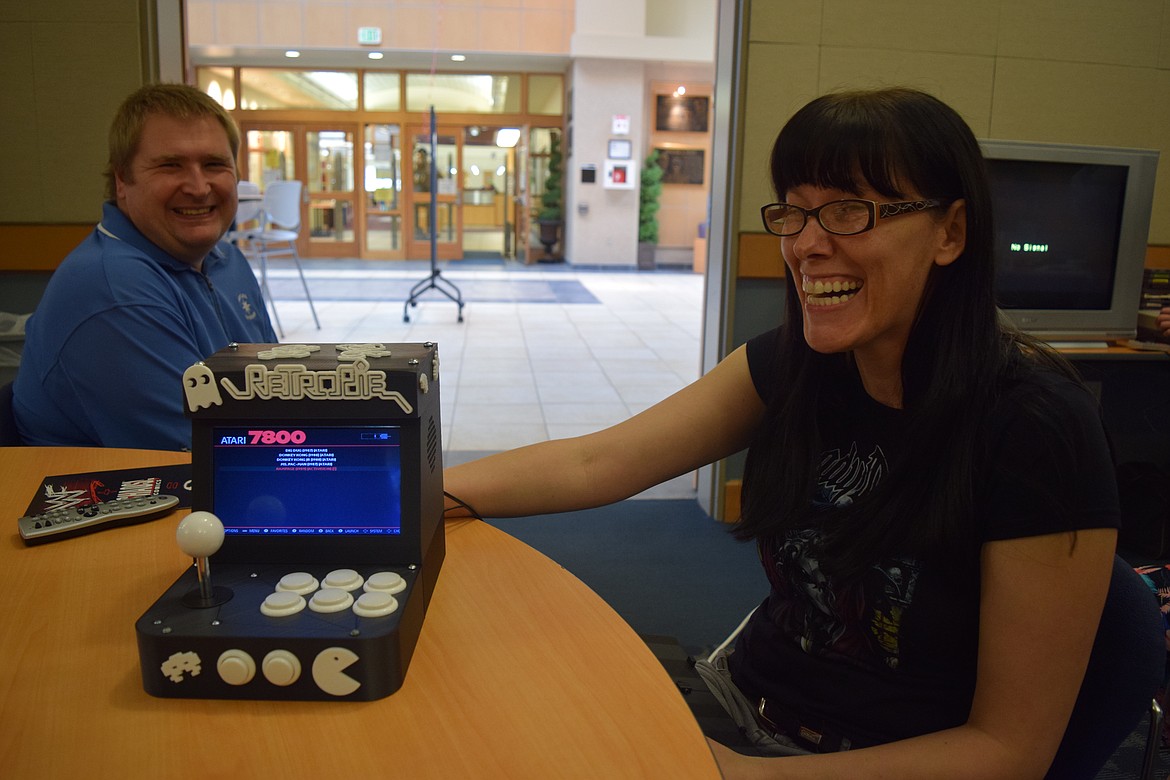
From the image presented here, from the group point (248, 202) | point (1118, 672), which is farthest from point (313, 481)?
point (248, 202)

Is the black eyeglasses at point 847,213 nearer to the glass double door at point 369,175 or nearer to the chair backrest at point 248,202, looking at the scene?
the chair backrest at point 248,202

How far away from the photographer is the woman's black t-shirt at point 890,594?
0.88 m

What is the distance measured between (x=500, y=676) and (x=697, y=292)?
9.71 metres

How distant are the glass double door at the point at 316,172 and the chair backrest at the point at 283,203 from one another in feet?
22.0

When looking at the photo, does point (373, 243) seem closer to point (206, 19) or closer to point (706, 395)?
point (206, 19)

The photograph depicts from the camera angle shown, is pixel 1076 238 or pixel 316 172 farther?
pixel 316 172

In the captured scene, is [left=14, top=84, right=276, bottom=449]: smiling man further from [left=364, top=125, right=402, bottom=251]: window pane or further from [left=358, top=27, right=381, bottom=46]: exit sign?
[left=364, top=125, right=402, bottom=251]: window pane

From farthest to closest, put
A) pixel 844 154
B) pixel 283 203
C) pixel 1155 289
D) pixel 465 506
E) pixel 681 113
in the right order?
1. pixel 681 113
2. pixel 283 203
3. pixel 1155 289
4. pixel 465 506
5. pixel 844 154

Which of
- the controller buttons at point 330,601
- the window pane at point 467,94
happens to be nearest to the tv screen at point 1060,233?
the controller buttons at point 330,601

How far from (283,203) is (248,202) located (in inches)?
28.1

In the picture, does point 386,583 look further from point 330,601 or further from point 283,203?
point 283,203

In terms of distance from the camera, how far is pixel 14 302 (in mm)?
3059

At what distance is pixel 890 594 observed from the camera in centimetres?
100

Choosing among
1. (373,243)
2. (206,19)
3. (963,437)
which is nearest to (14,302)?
(963,437)
